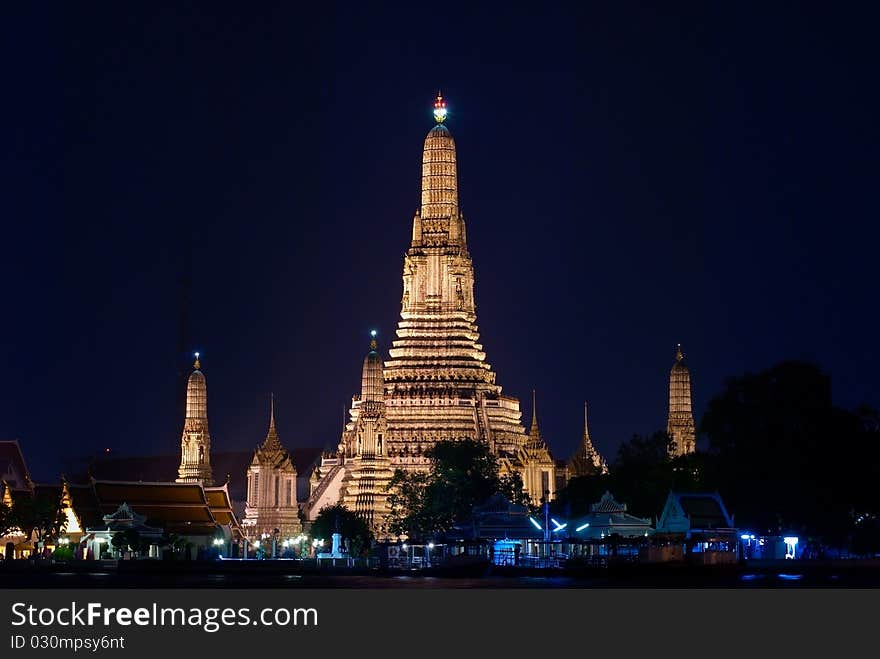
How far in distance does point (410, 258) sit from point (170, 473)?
45075mm

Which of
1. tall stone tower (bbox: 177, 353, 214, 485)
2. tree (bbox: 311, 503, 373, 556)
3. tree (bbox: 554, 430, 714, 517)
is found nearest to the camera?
tree (bbox: 554, 430, 714, 517)

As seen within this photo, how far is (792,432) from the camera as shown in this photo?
120000mm

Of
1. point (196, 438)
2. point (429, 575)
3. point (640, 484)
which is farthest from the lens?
point (196, 438)

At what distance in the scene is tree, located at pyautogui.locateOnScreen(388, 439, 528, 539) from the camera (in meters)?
138

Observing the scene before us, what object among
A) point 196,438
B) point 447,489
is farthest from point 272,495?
point 447,489

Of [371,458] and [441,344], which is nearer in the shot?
[371,458]

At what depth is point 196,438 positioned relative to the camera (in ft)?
554

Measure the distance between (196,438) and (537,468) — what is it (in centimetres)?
2385

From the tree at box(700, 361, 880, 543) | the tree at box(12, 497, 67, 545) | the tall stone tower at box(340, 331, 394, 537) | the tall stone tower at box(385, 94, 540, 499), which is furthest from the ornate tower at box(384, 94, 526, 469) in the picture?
the tree at box(700, 361, 880, 543)

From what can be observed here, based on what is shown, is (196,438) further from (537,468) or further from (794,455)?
(794,455)

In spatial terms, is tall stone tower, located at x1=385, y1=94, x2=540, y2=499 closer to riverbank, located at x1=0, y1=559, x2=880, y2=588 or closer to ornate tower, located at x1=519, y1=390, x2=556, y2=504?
ornate tower, located at x1=519, y1=390, x2=556, y2=504

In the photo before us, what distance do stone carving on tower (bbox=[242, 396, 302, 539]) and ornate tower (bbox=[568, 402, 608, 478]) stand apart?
18552mm

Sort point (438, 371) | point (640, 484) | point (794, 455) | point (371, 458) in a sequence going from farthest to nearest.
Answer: point (438, 371), point (371, 458), point (640, 484), point (794, 455)
